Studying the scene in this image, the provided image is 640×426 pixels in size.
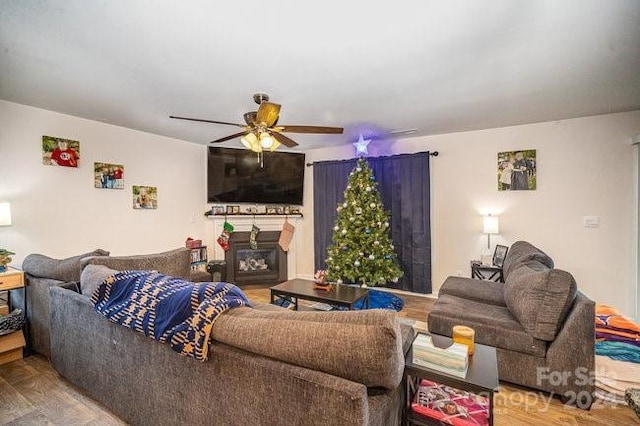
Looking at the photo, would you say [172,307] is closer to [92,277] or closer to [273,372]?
[273,372]

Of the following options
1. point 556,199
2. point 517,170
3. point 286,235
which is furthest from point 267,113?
point 556,199

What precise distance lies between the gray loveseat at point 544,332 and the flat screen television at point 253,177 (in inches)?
140

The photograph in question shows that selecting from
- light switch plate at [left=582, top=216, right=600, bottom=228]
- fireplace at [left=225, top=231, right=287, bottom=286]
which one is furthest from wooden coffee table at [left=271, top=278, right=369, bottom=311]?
light switch plate at [left=582, top=216, right=600, bottom=228]

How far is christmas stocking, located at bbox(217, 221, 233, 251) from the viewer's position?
4.92 m

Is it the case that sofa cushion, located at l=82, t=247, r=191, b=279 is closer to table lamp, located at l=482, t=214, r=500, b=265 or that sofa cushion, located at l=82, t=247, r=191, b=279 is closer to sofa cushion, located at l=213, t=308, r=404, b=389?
sofa cushion, located at l=213, t=308, r=404, b=389

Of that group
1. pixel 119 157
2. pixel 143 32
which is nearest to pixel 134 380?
pixel 143 32

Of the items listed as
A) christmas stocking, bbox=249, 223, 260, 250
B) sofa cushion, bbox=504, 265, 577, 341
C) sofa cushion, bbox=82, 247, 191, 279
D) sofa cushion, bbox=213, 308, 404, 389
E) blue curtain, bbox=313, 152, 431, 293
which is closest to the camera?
sofa cushion, bbox=213, 308, 404, 389

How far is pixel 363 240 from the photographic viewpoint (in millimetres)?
4195

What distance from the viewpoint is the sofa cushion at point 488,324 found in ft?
6.57

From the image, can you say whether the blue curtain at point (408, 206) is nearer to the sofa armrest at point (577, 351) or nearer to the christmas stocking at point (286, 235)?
the christmas stocking at point (286, 235)

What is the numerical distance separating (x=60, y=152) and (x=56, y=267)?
1881 mm

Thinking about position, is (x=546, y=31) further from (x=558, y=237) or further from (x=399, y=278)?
(x=399, y=278)

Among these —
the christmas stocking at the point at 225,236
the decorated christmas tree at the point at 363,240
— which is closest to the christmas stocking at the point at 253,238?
the christmas stocking at the point at 225,236

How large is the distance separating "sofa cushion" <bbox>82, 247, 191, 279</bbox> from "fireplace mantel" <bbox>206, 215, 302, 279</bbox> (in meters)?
2.36
